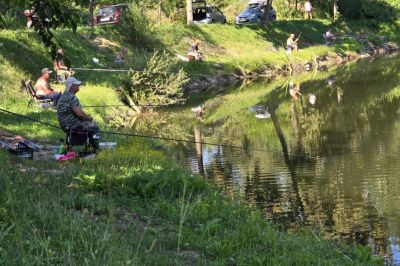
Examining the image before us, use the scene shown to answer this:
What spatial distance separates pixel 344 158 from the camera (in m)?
13.8

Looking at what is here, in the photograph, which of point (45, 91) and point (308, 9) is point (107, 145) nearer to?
point (45, 91)

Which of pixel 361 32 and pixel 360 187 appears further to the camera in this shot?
pixel 361 32

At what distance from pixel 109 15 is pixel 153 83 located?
32.0ft

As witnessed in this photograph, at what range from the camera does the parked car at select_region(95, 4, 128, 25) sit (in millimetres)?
30400

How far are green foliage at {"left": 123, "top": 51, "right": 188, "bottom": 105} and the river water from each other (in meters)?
0.95

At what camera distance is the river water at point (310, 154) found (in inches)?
383

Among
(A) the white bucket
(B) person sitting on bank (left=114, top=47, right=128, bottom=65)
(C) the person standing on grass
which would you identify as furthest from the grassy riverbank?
(C) the person standing on grass

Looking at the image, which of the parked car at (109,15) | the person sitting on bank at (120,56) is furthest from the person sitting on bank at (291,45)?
the person sitting on bank at (120,56)

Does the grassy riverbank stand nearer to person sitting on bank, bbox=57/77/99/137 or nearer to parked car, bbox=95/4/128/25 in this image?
person sitting on bank, bbox=57/77/99/137

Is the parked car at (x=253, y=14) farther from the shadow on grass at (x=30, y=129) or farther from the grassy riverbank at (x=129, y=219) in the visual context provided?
the grassy riverbank at (x=129, y=219)

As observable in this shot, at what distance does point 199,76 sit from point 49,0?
23.0 m

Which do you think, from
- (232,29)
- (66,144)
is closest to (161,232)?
(66,144)

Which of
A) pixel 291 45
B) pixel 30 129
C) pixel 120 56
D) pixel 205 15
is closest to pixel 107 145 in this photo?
pixel 30 129

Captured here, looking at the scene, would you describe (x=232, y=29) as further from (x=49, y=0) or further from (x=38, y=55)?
(x=49, y=0)
